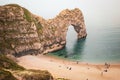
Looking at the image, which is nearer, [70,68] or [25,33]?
[70,68]

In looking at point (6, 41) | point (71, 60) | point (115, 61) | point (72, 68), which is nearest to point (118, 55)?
point (115, 61)

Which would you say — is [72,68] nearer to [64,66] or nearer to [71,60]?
[64,66]

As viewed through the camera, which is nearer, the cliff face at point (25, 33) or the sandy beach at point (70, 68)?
the sandy beach at point (70, 68)

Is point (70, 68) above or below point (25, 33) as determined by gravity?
below

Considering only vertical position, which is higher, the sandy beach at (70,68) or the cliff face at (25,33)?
the cliff face at (25,33)

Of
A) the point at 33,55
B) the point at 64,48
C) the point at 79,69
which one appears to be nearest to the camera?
the point at 79,69
